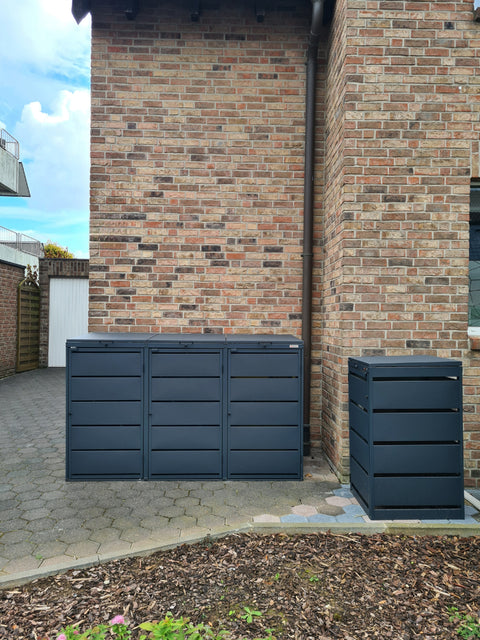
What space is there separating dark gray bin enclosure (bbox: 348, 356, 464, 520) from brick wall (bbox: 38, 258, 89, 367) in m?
12.2

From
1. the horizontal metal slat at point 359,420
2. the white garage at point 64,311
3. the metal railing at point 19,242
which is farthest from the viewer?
the metal railing at point 19,242

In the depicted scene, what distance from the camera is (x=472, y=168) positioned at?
4039 millimetres

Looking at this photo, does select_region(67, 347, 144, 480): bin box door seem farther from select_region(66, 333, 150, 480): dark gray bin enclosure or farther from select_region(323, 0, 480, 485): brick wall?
select_region(323, 0, 480, 485): brick wall

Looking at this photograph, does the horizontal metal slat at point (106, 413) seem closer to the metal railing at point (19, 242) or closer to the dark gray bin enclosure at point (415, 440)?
the dark gray bin enclosure at point (415, 440)

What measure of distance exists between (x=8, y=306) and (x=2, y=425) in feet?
22.3

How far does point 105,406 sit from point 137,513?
3.53 feet

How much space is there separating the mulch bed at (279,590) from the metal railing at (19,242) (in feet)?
70.2

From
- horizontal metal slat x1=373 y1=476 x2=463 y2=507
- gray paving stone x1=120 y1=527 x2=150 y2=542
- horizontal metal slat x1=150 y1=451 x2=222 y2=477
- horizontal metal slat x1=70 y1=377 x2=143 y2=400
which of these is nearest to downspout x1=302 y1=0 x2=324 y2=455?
horizontal metal slat x1=150 y1=451 x2=222 y2=477

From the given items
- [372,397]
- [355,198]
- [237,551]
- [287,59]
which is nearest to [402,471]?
[372,397]

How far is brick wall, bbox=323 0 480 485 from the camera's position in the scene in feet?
13.2

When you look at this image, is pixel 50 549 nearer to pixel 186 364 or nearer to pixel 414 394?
pixel 186 364

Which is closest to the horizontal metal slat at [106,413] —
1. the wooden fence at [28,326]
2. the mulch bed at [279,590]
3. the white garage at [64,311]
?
the mulch bed at [279,590]

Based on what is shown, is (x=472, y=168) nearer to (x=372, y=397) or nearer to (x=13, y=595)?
(x=372, y=397)

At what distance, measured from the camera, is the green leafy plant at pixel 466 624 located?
2.09 metres
